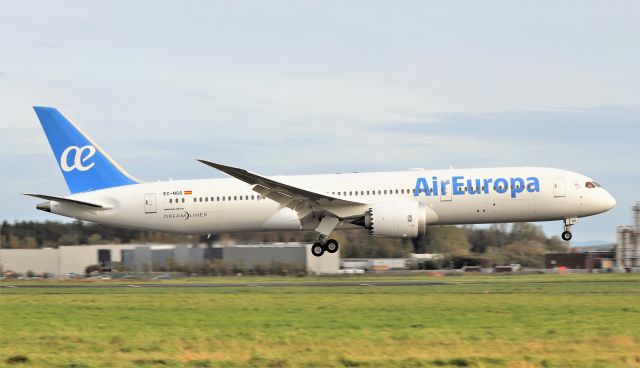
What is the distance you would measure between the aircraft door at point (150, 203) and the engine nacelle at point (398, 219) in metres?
10.2

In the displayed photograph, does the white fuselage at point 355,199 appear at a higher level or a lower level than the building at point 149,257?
higher

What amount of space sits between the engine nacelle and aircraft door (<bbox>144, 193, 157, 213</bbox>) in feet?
33.6

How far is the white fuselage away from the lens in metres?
38.3

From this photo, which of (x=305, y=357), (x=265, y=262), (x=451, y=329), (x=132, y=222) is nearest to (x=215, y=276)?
(x=265, y=262)

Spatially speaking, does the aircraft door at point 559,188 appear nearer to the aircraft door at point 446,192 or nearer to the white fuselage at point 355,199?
the white fuselage at point 355,199

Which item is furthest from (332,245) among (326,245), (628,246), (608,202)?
(628,246)

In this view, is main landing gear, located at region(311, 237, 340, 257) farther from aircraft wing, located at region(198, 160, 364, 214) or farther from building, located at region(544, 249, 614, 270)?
building, located at region(544, 249, 614, 270)

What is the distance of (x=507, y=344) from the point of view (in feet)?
61.3

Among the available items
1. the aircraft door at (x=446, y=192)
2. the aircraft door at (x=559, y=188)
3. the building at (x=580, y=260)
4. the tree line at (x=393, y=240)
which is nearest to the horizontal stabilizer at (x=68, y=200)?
the tree line at (x=393, y=240)

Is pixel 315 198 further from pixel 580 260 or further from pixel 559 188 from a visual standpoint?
pixel 580 260

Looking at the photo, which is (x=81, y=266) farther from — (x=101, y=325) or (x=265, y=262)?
(x=101, y=325)

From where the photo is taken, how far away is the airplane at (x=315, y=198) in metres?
38.2

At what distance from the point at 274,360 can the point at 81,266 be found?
157 ft

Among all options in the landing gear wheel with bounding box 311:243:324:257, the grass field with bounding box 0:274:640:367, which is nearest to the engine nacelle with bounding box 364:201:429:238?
the landing gear wheel with bounding box 311:243:324:257
